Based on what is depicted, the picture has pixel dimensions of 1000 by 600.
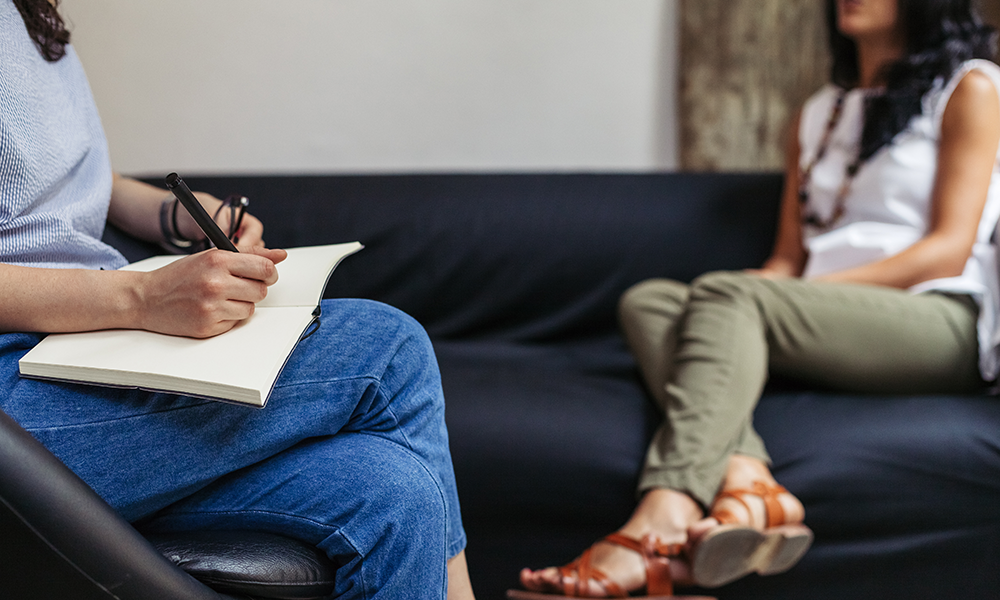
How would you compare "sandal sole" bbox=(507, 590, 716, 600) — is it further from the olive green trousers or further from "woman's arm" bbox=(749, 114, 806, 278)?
"woman's arm" bbox=(749, 114, 806, 278)

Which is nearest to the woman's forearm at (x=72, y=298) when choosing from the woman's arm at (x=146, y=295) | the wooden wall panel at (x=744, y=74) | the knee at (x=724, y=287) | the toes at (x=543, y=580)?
the woman's arm at (x=146, y=295)

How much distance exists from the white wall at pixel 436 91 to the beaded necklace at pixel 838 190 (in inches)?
21.9

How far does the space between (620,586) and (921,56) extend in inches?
45.2

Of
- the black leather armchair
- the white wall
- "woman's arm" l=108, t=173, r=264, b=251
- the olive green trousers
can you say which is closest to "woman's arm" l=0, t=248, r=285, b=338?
the black leather armchair

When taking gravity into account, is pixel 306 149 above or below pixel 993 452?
above

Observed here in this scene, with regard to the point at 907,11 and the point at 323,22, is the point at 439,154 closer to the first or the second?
the point at 323,22

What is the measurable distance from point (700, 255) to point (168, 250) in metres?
1.11

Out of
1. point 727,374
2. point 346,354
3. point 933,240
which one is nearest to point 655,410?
point 727,374

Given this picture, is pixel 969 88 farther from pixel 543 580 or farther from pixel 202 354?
pixel 202 354

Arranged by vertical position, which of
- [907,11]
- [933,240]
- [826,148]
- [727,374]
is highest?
[907,11]

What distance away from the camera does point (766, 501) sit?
3.22 feet

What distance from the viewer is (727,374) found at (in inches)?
42.4

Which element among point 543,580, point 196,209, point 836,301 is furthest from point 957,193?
point 196,209

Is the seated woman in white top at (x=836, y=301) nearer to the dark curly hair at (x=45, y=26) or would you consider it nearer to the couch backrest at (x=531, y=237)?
the couch backrest at (x=531, y=237)
